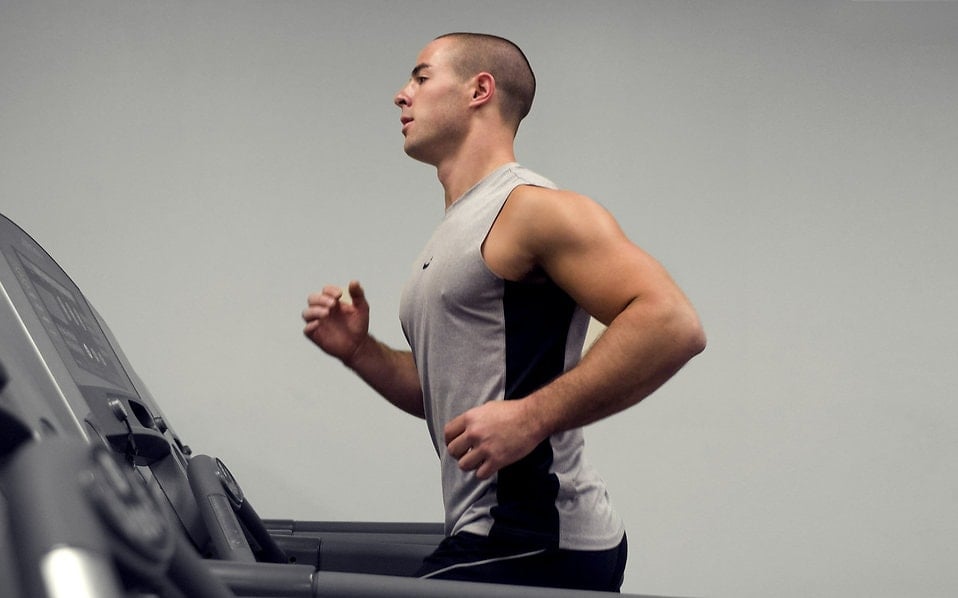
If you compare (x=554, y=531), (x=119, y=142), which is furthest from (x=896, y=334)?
(x=119, y=142)

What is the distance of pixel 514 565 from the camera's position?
111cm

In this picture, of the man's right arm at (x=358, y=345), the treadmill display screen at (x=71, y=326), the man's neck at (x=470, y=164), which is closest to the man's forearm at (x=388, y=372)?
the man's right arm at (x=358, y=345)

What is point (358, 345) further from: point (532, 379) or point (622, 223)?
point (622, 223)

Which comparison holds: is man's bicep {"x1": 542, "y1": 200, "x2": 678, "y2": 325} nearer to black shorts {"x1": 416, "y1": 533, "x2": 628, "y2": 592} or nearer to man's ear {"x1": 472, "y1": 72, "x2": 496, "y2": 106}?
black shorts {"x1": 416, "y1": 533, "x2": 628, "y2": 592}

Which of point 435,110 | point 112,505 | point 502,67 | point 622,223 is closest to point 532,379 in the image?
point 435,110

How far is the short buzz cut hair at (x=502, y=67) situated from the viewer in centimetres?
156

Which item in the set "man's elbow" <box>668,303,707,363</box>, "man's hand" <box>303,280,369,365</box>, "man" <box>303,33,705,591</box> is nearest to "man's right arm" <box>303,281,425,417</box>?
"man's hand" <box>303,280,369,365</box>

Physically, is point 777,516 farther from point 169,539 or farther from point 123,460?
point 169,539

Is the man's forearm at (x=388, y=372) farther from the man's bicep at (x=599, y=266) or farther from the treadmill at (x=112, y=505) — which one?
the man's bicep at (x=599, y=266)

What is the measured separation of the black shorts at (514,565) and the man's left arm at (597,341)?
16 cm

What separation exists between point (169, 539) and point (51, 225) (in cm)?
246

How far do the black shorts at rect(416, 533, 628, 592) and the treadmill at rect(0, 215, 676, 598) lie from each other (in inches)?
5.2

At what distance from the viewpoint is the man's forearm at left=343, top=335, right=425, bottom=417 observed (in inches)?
58.2

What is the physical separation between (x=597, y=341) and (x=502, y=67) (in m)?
0.69
